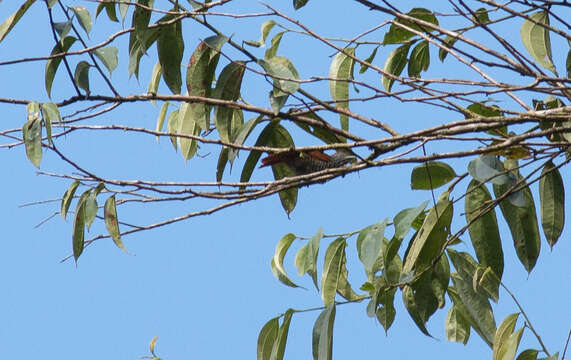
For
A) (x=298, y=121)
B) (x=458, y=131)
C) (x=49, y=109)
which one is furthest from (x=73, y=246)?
(x=458, y=131)

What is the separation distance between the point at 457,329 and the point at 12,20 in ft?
4.68

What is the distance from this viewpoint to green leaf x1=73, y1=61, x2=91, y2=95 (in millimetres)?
1504

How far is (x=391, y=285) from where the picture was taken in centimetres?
177

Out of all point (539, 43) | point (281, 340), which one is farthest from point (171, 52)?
point (539, 43)

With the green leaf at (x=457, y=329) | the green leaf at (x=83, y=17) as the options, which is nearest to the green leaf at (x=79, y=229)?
the green leaf at (x=83, y=17)

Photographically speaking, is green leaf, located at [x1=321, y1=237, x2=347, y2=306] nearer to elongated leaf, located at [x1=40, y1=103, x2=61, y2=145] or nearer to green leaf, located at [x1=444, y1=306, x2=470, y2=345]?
green leaf, located at [x1=444, y1=306, x2=470, y2=345]

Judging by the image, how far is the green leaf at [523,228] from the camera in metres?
1.65

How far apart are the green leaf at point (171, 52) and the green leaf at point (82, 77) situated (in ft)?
0.67

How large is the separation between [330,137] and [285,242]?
1.66ft

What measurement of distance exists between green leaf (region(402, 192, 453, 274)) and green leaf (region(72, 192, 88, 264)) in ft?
2.23

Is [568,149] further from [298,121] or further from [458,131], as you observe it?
[298,121]

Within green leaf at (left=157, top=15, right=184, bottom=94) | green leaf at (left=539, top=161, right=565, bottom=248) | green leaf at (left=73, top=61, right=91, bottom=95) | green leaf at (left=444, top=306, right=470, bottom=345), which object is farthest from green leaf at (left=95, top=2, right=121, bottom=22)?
green leaf at (left=444, top=306, right=470, bottom=345)

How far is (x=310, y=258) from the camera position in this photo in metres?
1.84

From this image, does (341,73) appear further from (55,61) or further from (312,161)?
(55,61)
